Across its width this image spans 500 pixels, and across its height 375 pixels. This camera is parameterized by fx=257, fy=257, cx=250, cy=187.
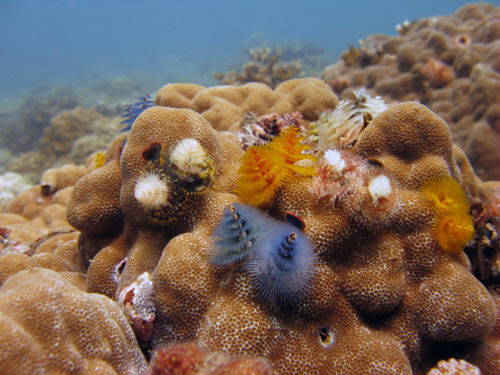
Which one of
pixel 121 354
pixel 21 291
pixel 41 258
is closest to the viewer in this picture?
pixel 21 291

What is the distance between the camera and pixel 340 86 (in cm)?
860

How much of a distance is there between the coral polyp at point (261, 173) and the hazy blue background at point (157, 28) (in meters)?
69.2

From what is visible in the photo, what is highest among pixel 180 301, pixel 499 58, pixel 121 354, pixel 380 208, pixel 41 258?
pixel 499 58

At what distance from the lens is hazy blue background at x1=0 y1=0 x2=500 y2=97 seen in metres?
78.6

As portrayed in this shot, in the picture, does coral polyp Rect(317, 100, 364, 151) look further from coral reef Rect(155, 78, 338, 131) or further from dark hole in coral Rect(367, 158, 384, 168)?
coral reef Rect(155, 78, 338, 131)

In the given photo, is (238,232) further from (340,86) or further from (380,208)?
(340,86)

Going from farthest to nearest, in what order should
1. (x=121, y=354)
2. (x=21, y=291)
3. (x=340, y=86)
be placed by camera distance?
(x=340, y=86)
(x=121, y=354)
(x=21, y=291)

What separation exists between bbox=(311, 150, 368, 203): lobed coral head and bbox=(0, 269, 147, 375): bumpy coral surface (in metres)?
2.09

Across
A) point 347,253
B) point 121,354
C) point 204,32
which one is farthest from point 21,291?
point 204,32

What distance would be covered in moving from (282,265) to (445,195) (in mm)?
1816

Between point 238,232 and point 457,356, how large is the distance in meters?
2.40

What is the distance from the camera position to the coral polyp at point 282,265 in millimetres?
2029

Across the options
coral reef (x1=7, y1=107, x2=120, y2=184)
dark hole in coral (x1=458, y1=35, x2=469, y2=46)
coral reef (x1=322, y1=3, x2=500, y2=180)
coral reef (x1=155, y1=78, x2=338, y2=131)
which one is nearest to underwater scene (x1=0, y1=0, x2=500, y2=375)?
coral reef (x1=155, y1=78, x2=338, y2=131)

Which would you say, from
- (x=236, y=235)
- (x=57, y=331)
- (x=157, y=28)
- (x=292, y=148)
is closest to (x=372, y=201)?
(x=292, y=148)
